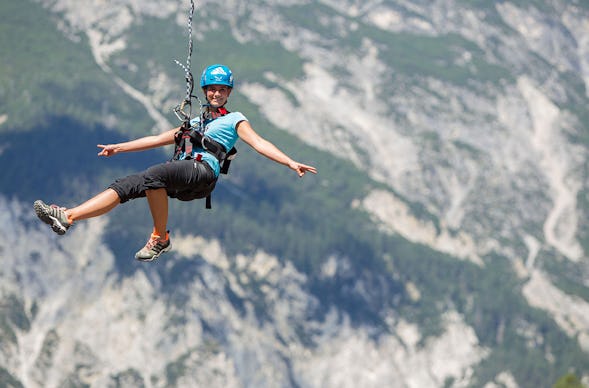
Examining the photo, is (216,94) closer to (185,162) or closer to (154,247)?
(185,162)

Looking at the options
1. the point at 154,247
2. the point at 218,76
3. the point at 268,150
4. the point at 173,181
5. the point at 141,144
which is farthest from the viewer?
the point at 154,247

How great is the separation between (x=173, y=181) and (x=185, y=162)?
775 millimetres

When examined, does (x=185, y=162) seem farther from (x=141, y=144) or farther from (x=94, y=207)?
(x=94, y=207)

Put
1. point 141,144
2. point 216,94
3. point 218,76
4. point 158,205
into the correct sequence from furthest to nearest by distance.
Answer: point 141,144, point 216,94, point 158,205, point 218,76

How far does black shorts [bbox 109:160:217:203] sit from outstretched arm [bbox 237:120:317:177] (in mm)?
1358

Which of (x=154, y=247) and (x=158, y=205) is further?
(x=154, y=247)

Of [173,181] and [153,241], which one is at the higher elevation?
[173,181]

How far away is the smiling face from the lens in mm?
34781

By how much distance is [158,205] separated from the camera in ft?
114

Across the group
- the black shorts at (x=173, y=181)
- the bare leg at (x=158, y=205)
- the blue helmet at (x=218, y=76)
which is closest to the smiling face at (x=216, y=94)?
Answer: the blue helmet at (x=218, y=76)

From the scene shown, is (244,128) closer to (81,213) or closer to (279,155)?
(279,155)

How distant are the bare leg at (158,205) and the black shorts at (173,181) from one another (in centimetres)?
16

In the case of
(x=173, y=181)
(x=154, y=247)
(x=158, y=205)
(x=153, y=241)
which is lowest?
(x=154, y=247)

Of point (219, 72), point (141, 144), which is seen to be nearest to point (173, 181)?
point (141, 144)
